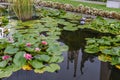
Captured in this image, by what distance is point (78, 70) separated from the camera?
343 cm

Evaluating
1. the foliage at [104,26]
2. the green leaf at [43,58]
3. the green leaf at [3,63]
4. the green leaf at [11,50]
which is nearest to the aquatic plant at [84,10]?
the foliage at [104,26]

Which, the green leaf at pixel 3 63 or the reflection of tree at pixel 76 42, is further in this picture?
the reflection of tree at pixel 76 42

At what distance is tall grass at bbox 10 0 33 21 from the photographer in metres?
5.64

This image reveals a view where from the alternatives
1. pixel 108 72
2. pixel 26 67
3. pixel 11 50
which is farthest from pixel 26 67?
pixel 108 72

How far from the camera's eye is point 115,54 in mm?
3590

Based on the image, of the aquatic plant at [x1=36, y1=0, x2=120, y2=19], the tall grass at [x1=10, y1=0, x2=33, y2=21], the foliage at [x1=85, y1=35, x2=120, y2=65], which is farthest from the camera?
the aquatic plant at [x1=36, y1=0, x2=120, y2=19]

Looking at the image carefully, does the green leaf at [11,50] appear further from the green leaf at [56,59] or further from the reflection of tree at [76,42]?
the reflection of tree at [76,42]

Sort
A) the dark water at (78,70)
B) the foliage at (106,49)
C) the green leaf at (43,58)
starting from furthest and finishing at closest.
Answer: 1. the foliage at (106,49)
2. the green leaf at (43,58)
3. the dark water at (78,70)

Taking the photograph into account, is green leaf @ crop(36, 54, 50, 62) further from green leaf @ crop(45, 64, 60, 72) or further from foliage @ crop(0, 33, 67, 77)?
green leaf @ crop(45, 64, 60, 72)

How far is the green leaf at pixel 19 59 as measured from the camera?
3273mm

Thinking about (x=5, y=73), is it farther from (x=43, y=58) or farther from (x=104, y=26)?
(x=104, y=26)

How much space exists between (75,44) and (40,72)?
1.35 m

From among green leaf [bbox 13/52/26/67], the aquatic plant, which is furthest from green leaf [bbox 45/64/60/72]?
the aquatic plant

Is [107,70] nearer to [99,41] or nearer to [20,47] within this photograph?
[99,41]
